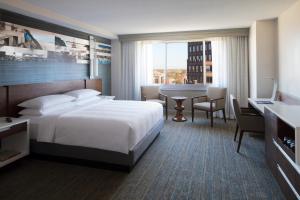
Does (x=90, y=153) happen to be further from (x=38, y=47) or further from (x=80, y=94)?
(x=38, y=47)

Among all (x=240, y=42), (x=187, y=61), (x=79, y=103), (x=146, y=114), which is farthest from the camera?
(x=187, y=61)

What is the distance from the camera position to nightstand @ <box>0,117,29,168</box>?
2.74 metres

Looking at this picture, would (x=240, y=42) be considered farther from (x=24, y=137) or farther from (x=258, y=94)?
(x=24, y=137)

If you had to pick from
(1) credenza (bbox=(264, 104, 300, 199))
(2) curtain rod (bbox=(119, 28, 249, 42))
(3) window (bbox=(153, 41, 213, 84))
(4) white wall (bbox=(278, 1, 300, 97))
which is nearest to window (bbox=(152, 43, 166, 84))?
(3) window (bbox=(153, 41, 213, 84))

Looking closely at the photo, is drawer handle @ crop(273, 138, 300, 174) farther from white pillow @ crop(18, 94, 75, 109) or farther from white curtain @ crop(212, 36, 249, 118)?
white curtain @ crop(212, 36, 249, 118)

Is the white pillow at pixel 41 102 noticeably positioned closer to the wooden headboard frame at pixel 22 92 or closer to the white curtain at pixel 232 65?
the wooden headboard frame at pixel 22 92

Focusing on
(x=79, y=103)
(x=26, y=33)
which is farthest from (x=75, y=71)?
(x=26, y=33)

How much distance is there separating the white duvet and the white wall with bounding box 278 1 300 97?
2.54 m

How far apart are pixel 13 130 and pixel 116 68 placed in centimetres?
402

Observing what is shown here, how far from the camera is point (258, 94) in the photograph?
15.4 ft

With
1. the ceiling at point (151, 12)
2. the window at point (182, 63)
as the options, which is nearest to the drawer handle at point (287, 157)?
the ceiling at point (151, 12)

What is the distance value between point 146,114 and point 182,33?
322 centimetres

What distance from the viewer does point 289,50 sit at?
370cm

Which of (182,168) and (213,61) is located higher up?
(213,61)
